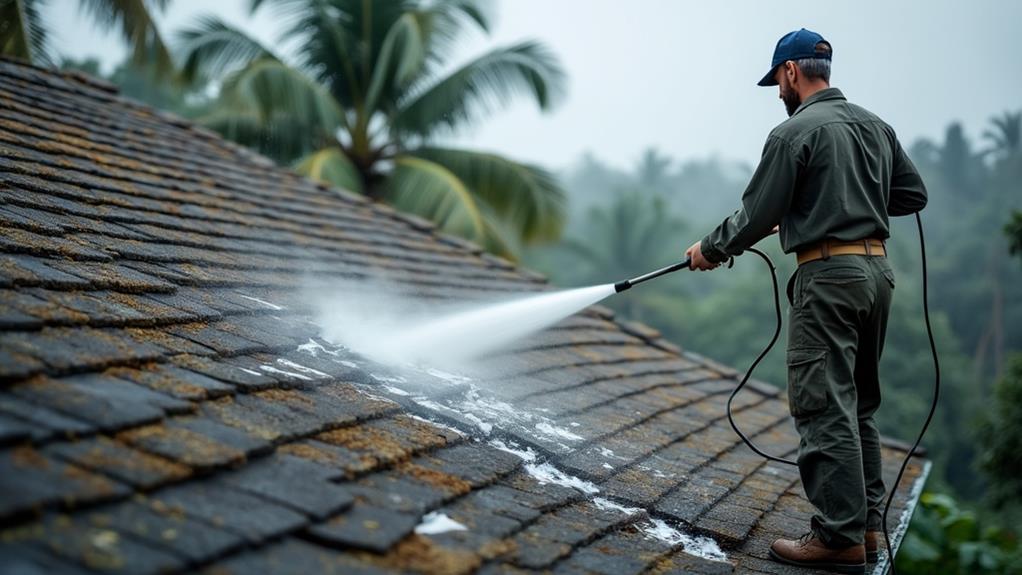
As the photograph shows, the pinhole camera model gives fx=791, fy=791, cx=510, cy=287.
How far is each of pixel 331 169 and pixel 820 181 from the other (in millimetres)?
10504

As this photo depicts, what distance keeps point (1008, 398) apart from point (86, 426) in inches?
625

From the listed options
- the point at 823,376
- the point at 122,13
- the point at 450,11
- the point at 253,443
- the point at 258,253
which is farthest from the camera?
the point at 450,11

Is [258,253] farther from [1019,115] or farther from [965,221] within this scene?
[1019,115]

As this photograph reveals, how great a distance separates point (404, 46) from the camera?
13.9m

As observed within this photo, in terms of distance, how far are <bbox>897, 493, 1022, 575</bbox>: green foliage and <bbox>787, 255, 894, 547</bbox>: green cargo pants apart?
235 inches

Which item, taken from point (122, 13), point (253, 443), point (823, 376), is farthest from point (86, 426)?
point (122, 13)

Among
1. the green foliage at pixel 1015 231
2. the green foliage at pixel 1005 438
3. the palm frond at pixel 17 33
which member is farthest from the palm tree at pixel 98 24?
the green foliage at pixel 1005 438

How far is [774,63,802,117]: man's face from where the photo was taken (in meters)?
3.24

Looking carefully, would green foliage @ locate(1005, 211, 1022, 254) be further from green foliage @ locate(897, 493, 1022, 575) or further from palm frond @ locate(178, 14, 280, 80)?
palm frond @ locate(178, 14, 280, 80)

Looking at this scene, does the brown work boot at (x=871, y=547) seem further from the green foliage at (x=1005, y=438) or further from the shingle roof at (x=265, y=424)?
the green foliage at (x=1005, y=438)

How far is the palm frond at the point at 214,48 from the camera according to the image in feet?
44.9

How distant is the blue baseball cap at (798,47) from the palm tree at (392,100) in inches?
368

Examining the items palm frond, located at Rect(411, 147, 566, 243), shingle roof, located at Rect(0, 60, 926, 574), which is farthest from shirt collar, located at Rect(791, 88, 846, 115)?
palm frond, located at Rect(411, 147, 566, 243)

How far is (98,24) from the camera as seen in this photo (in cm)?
1192
